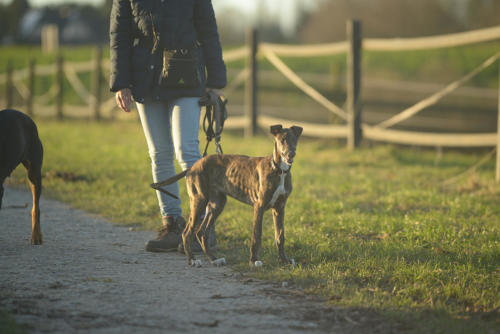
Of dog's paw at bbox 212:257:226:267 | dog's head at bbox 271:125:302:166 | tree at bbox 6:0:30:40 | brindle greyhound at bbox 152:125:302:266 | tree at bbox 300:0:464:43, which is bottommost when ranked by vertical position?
dog's paw at bbox 212:257:226:267

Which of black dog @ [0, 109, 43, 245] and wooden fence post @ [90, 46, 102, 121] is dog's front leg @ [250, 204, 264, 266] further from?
wooden fence post @ [90, 46, 102, 121]

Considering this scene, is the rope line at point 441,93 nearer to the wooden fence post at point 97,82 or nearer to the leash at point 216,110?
the leash at point 216,110

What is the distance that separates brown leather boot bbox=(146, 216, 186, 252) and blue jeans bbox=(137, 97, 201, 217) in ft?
0.25

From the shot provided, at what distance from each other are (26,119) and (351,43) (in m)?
6.70

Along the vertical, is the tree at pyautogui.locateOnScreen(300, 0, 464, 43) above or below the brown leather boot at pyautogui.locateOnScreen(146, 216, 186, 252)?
above

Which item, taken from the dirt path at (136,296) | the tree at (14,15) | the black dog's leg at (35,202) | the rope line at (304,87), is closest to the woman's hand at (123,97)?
the black dog's leg at (35,202)

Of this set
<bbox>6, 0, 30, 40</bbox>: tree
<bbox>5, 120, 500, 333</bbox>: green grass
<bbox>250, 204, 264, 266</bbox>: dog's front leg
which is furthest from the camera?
<bbox>6, 0, 30, 40</bbox>: tree

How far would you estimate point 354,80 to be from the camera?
1077 cm

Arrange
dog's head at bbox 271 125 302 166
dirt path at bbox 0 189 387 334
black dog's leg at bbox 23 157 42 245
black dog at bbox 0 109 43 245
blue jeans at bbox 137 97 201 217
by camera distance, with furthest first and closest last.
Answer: black dog's leg at bbox 23 157 42 245, blue jeans at bbox 137 97 201 217, black dog at bbox 0 109 43 245, dog's head at bbox 271 125 302 166, dirt path at bbox 0 189 387 334

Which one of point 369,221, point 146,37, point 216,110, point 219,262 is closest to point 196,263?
point 219,262

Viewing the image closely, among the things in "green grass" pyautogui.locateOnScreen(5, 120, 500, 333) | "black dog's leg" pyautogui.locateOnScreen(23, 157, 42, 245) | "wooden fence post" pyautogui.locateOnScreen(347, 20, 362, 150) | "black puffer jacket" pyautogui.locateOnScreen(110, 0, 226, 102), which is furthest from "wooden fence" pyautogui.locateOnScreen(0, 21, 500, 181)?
"black dog's leg" pyautogui.locateOnScreen(23, 157, 42, 245)

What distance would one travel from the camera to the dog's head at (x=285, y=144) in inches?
175

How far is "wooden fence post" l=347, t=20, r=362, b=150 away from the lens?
1068cm

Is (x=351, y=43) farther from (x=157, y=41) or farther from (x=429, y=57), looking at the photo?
(x=429, y=57)
